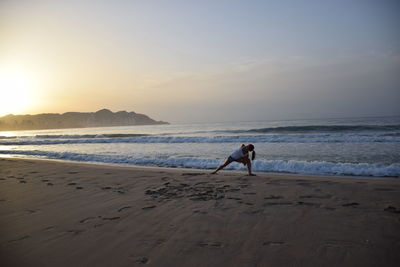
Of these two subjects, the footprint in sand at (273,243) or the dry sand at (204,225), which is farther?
the footprint in sand at (273,243)

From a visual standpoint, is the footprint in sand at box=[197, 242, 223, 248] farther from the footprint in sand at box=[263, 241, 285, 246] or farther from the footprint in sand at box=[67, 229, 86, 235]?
the footprint in sand at box=[67, 229, 86, 235]

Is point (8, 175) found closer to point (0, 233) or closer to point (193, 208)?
point (0, 233)

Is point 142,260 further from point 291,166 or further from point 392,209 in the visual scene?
point 291,166

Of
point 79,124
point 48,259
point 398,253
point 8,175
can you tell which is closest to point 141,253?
point 48,259

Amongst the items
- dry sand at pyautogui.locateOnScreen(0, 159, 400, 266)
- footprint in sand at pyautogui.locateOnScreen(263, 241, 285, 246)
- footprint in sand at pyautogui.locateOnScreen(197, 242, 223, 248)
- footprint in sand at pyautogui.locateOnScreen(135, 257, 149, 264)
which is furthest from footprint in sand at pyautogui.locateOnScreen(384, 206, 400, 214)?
footprint in sand at pyautogui.locateOnScreen(135, 257, 149, 264)

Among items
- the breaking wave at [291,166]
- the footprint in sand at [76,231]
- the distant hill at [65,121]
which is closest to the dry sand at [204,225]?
the footprint in sand at [76,231]

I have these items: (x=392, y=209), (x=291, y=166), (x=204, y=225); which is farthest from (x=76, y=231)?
(x=291, y=166)

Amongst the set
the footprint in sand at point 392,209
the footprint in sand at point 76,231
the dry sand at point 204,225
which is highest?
the footprint in sand at point 76,231

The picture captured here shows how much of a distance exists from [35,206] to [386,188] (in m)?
7.38

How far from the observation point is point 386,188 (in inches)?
212

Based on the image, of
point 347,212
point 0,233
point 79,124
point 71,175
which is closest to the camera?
point 0,233

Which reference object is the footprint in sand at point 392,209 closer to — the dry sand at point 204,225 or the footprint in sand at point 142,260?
the dry sand at point 204,225

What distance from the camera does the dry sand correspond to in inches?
105

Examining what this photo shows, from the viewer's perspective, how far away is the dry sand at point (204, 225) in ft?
8.74
